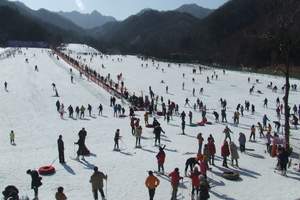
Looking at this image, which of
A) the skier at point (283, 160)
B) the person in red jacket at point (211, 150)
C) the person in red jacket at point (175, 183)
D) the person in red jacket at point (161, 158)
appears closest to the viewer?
the person in red jacket at point (175, 183)

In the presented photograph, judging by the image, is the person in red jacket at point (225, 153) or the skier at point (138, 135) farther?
the skier at point (138, 135)

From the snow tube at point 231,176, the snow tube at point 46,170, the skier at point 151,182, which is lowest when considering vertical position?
the snow tube at point 46,170

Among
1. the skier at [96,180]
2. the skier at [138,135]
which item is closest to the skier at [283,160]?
the skier at [138,135]

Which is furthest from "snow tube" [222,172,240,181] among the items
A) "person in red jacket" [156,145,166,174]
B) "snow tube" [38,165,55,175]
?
"snow tube" [38,165,55,175]

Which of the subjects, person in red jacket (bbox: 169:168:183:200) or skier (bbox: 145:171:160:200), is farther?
person in red jacket (bbox: 169:168:183:200)

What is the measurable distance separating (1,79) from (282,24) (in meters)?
48.5

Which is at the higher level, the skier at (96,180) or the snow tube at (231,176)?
the skier at (96,180)

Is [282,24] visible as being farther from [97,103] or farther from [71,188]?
[97,103]

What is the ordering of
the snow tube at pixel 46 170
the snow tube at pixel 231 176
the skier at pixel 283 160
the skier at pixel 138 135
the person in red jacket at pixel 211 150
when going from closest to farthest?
the snow tube at pixel 231 176
the snow tube at pixel 46 170
the skier at pixel 283 160
the person in red jacket at pixel 211 150
the skier at pixel 138 135

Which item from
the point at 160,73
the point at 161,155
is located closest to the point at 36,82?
the point at 160,73

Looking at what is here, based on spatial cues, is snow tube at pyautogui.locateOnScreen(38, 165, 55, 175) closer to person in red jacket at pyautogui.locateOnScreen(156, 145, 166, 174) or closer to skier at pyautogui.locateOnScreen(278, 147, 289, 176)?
person in red jacket at pyautogui.locateOnScreen(156, 145, 166, 174)

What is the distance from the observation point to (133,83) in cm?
6850

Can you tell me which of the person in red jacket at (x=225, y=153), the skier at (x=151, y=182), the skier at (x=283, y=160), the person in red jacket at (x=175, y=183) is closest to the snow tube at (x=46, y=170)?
the skier at (x=151, y=182)

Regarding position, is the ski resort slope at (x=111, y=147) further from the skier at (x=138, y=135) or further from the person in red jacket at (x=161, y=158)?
the person in red jacket at (x=161, y=158)
